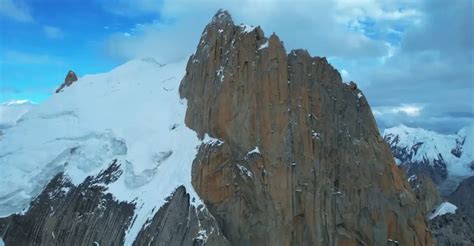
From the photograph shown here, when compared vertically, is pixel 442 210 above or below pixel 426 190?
below

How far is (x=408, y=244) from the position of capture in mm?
90938

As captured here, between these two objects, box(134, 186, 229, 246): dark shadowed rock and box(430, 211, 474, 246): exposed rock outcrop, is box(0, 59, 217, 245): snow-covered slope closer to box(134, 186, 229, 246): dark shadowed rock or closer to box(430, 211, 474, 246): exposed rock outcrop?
box(134, 186, 229, 246): dark shadowed rock

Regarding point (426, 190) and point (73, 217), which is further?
point (426, 190)

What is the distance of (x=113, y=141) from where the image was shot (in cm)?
9356

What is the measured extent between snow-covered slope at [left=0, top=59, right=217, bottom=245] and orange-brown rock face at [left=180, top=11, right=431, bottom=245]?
4760 millimetres

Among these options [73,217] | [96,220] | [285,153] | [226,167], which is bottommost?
[96,220]

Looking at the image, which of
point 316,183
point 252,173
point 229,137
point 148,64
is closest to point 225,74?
point 229,137

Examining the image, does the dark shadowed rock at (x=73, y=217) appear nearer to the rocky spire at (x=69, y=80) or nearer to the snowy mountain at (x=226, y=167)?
the snowy mountain at (x=226, y=167)

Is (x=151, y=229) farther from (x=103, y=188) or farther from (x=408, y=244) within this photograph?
(x=408, y=244)

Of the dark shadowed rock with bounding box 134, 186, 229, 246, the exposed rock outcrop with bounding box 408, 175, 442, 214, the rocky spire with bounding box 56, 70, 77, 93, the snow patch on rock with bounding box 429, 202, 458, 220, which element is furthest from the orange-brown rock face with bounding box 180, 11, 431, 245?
the snow patch on rock with bounding box 429, 202, 458, 220

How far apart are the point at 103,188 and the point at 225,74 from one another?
24384 millimetres

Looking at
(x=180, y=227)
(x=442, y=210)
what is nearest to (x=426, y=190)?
(x=442, y=210)

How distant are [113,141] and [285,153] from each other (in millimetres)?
28868

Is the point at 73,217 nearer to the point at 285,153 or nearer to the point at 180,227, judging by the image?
the point at 180,227
